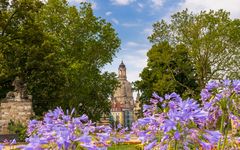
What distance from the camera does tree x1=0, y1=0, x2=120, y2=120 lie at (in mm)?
35094

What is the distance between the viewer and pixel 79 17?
49.9 meters

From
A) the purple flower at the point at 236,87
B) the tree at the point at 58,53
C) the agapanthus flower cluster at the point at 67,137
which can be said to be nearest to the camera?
the agapanthus flower cluster at the point at 67,137

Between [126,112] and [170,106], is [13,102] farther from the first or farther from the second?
[126,112]

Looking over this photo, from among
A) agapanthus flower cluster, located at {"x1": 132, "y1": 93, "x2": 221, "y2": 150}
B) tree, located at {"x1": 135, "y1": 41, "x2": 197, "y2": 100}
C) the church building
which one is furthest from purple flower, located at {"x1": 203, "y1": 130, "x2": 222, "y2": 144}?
the church building

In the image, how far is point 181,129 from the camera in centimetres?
205

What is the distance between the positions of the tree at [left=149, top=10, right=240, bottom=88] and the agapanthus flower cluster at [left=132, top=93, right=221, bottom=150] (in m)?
39.1

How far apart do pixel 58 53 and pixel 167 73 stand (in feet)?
41.3

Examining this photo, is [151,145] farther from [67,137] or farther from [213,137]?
[67,137]

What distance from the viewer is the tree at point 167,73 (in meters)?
43.7

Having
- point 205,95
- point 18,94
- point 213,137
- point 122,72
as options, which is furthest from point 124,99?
point 213,137

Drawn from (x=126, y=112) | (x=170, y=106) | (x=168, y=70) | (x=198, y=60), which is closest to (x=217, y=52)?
(x=198, y=60)

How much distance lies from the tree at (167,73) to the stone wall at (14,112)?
17.2 meters

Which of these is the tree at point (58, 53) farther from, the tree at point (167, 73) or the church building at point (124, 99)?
the church building at point (124, 99)

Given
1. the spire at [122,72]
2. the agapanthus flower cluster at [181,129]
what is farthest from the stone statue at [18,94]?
the spire at [122,72]
